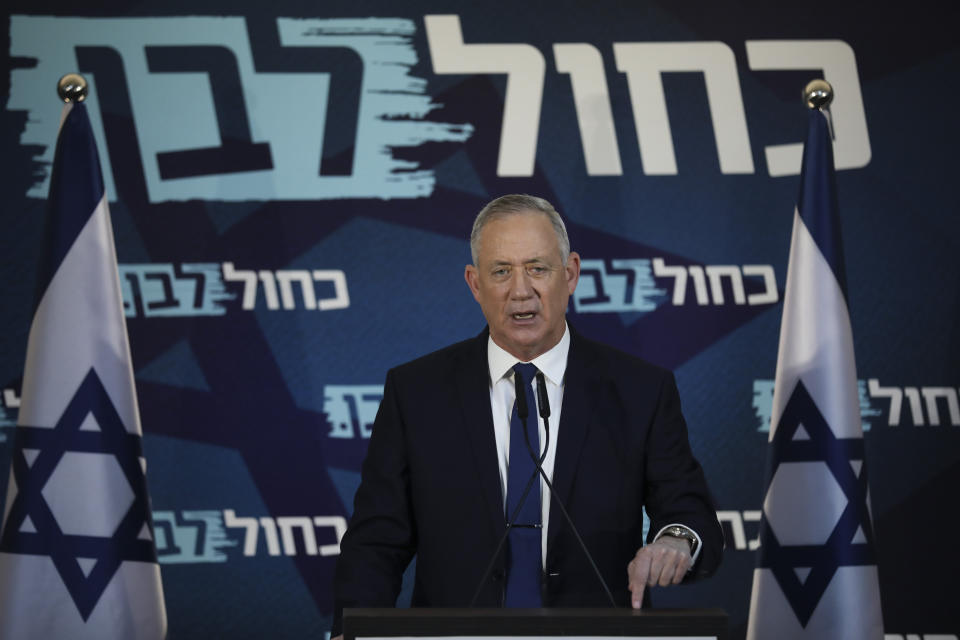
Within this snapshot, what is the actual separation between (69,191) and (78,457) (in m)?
0.76

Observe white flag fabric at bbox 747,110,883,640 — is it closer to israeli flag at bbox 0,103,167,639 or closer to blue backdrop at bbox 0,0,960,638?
blue backdrop at bbox 0,0,960,638

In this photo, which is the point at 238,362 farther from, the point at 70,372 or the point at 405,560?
the point at 405,560

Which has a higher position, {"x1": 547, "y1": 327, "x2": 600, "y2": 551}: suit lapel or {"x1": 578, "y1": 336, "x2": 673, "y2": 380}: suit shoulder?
{"x1": 578, "y1": 336, "x2": 673, "y2": 380}: suit shoulder

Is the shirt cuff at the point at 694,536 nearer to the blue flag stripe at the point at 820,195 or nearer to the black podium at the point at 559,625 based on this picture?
the black podium at the point at 559,625

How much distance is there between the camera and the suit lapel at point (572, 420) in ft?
6.79

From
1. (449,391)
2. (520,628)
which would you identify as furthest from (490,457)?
(520,628)

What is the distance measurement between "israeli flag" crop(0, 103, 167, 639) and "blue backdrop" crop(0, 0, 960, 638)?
561 millimetres

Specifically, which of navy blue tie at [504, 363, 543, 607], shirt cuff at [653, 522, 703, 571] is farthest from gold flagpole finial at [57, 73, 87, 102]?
shirt cuff at [653, 522, 703, 571]

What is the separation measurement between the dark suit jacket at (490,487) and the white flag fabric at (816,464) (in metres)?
0.93

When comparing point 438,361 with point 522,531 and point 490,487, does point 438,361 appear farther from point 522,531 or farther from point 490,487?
point 522,531

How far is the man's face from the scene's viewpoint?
215 centimetres

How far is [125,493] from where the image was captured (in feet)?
9.12

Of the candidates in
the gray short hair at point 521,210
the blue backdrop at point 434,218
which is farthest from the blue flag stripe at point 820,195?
the gray short hair at point 521,210

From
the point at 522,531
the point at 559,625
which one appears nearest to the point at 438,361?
the point at 522,531
